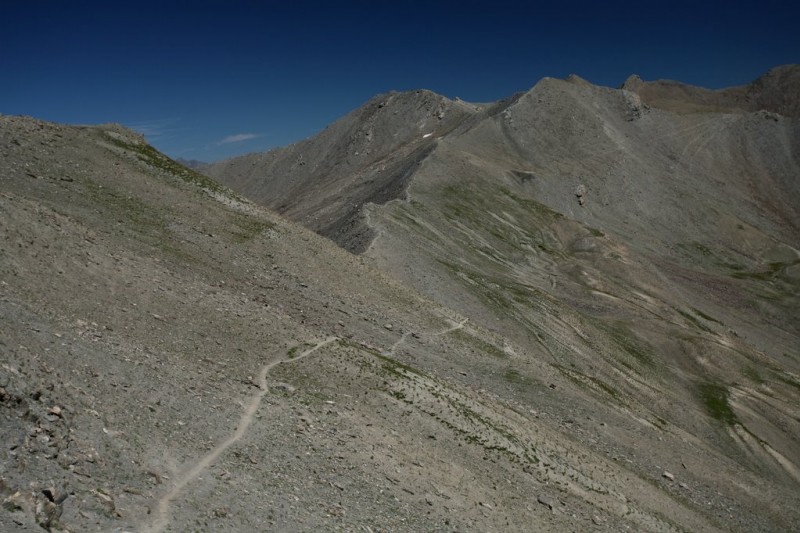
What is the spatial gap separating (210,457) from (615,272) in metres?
95.7

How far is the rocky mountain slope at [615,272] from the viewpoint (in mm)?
51094

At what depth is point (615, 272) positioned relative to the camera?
10625cm

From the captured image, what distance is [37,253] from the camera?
31547 millimetres

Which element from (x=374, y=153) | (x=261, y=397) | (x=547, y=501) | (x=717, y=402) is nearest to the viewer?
(x=261, y=397)

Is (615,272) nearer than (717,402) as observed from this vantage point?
Result: No

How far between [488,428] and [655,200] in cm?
14384

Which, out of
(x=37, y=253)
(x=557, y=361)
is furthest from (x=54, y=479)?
(x=557, y=361)

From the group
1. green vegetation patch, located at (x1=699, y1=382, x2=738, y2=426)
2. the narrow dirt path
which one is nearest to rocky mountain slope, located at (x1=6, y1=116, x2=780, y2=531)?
the narrow dirt path

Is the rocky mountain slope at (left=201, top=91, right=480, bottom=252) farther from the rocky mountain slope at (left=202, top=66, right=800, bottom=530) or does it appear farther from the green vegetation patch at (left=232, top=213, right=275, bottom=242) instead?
the green vegetation patch at (left=232, top=213, right=275, bottom=242)

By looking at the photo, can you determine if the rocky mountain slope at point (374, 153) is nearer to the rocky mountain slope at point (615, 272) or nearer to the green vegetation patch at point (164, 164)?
the rocky mountain slope at point (615, 272)

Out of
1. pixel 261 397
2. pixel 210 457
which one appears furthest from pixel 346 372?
pixel 210 457

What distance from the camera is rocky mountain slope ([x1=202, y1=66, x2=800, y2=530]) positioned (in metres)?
51.1

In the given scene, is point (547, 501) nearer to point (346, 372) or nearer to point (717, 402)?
point (346, 372)

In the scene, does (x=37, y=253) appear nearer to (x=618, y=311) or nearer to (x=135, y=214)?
(x=135, y=214)
